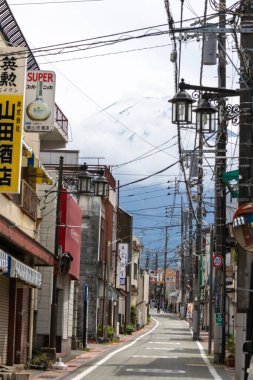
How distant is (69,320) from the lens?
35906mm

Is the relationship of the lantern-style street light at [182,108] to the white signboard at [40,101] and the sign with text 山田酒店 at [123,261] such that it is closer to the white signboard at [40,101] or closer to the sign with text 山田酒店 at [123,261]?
the white signboard at [40,101]

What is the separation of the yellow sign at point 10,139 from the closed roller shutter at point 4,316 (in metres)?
6.29

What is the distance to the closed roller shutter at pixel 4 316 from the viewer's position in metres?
24.6

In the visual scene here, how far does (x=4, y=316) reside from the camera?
25141 millimetres

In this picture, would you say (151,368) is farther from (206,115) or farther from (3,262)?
(206,115)

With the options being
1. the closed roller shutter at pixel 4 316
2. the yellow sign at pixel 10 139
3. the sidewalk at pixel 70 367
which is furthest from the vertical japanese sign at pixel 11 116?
the closed roller shutter at pixel 4 316

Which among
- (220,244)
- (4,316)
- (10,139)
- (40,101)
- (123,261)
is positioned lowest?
(4,316)

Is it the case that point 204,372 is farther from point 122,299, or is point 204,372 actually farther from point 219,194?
point 122,299

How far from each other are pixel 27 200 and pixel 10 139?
7.54 m

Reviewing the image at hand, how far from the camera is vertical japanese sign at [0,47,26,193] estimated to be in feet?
62.0

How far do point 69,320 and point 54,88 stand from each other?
16167 millimetres

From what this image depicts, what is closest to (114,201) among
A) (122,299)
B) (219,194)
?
(122,299)

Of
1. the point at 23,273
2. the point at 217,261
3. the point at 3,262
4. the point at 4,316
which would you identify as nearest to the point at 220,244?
the point at 217,261

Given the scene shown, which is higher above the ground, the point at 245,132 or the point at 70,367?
the point at 245,132
